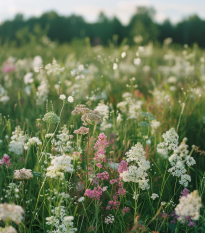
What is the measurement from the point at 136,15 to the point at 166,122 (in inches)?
2168

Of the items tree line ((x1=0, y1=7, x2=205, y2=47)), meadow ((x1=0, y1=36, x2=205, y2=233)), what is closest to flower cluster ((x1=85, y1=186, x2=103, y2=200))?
meadow ((x1=0, y1=36, x2=205, y2=233))

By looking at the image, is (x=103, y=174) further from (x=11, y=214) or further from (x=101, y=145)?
(x=11, y=214)

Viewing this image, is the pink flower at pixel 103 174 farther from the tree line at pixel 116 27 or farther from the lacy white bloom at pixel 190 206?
the tree line at pixel 116 27

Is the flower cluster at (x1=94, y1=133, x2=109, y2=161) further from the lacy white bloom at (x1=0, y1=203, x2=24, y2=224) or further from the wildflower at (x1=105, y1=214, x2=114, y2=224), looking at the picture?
the lacy white bloom at (x1=0, y1=203, x2=24, y2=224)

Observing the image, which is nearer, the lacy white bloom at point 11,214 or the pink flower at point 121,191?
the lacy white bloom at point 11,214

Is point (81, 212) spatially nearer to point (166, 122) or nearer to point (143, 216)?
point (143, 216)

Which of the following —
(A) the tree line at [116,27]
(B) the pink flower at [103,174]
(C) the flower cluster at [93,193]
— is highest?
(A) the tree line at [116,27]

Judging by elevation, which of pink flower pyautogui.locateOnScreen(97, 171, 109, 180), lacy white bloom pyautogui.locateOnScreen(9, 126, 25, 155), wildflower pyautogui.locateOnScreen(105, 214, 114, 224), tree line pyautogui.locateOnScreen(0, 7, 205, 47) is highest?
tree line pyautogui.locateOnScreen(0, 7, 205, 47)

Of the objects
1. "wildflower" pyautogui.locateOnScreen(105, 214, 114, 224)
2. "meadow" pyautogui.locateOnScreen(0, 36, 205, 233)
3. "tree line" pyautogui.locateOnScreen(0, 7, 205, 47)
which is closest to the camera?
"meadow" pyautogui.locateOnScreen(0, 36, 205, 233)

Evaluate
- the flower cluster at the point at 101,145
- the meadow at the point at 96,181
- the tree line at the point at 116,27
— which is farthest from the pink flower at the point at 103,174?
the tree line at the point at 116,27

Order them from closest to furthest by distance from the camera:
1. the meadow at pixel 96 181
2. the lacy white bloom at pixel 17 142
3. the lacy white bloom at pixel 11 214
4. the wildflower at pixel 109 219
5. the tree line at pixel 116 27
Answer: the lacy white bloom at pixel 11 214
the meadow at pixel 96 181
the wildflower at pixel 109 219
the lacy white bloom at pixel 17 142
the tree line at pixel 116 27

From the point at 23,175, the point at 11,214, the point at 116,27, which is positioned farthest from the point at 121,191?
the point at 116,27

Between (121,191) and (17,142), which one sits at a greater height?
(17,142)

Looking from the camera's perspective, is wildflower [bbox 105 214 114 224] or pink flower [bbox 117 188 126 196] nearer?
wildflower [bbox 105 214 114 224]
